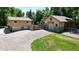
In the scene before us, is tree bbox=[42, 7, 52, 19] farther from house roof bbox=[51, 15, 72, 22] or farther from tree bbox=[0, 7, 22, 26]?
tree bbox=[0, 7, 22, 26]

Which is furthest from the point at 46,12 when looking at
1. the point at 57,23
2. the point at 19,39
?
the point at 19,39

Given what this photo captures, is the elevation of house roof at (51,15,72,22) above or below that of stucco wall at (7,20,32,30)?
above

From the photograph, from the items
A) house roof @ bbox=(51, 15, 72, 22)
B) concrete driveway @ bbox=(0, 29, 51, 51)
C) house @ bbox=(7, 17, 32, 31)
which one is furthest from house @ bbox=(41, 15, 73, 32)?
house @ bbox=(7, 17, 32, 31)

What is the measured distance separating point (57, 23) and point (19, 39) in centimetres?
83

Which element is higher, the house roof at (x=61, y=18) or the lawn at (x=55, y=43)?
the house roof at (x=61, y=18)

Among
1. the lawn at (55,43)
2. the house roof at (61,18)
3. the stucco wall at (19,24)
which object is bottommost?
the lawn at (55,43)

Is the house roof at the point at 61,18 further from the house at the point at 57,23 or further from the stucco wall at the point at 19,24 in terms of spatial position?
the stucco wall at the point at 19,24

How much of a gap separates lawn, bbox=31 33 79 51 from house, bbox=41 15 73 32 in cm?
15

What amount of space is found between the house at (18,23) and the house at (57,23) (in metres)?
0.30

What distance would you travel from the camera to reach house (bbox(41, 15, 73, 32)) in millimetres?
7941

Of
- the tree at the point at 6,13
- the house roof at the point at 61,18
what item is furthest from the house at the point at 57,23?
the tree at the point at 6,13

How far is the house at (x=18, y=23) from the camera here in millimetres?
7965
